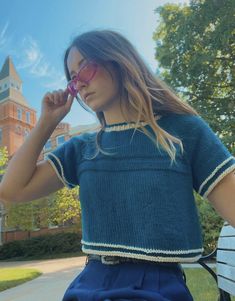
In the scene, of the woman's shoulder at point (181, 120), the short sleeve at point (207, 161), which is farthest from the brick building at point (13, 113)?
the short sleeve at point (207, 161)

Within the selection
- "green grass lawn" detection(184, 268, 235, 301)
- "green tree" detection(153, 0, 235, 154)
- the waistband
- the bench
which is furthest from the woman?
"green tree" detection(153, 0, 235, 154)

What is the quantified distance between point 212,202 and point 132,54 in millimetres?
603

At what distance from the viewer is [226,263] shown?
235 centimetres

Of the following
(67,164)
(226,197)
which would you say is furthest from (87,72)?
(226,197)

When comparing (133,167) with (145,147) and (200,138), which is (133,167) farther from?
(200,138)

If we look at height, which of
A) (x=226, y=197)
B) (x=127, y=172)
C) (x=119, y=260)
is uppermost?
(x=127, y=172)

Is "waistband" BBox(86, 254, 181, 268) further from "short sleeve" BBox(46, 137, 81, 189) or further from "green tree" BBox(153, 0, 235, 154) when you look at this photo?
"green tree" BBox(153, 0, 235, 154)

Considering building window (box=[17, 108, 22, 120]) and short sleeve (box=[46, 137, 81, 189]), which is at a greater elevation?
building window (box=[17, 108, 22, 120])

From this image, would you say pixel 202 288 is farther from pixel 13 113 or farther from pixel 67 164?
pixel 13 113

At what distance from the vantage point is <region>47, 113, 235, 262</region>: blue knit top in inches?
48.6

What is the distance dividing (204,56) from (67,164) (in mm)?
10414

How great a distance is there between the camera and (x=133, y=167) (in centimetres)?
132

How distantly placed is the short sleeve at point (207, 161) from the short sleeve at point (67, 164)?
0.44 meters

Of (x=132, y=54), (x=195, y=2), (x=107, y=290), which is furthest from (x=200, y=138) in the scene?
(x=195, y=2)
